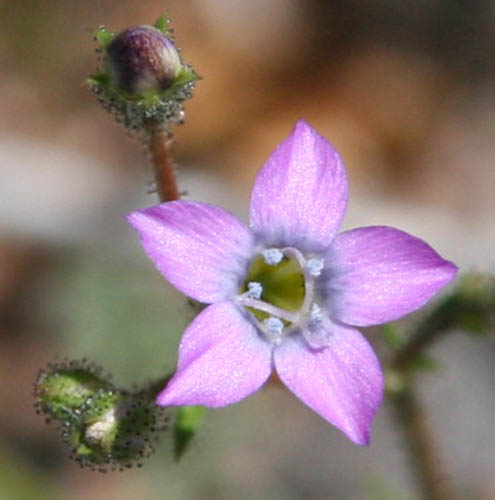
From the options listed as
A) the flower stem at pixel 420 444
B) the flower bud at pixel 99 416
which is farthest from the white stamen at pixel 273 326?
the flower stem at pixel 420 444

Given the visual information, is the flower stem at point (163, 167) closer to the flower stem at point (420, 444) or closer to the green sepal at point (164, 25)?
the green sepal at point (164, 25)

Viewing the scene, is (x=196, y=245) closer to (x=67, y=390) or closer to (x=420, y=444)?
(x=67, y=390)

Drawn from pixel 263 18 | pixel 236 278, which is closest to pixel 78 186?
pixel 263 18

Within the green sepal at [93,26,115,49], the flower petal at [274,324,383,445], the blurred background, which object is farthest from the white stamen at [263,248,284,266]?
the blurred background

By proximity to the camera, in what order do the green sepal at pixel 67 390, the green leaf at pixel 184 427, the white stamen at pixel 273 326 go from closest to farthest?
1. the white stamen at pixel 273 326
2. the green sepal at pixel 67 390
3. the green leaf at pixel 184 427

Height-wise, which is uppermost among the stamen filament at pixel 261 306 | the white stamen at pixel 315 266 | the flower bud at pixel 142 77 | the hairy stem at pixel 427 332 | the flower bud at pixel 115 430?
the flower bud at pixel 142 77

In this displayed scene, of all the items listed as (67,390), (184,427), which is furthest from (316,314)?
(67,390)

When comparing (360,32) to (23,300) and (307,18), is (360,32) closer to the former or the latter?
(307,18)

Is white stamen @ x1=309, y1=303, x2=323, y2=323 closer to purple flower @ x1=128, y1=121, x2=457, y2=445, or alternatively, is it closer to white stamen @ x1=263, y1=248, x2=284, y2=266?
purple flower @ x1=128, y1=121, x2=457, y2=445
